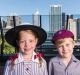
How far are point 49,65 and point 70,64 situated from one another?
0.22 m

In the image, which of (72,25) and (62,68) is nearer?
(62,68)

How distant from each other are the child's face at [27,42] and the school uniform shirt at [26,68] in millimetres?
105

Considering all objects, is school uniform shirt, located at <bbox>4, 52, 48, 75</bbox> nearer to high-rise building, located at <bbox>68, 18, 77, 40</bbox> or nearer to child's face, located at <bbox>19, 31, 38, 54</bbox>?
child's face, located at <bbox>19, 31, 38, 54</bbox>

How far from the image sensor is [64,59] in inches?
149

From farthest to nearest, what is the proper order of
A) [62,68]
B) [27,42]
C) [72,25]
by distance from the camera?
[72,25] → [62,68] → [27,42]

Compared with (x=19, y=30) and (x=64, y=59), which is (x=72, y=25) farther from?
(x=19, y=30)

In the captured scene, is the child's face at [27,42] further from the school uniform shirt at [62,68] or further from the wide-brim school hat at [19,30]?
the school uniform shirt at [62,68]

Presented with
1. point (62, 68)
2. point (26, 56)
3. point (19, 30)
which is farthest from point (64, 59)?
point (19, 30)

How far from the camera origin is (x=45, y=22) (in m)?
11.3

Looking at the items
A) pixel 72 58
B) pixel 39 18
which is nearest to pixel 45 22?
pixel 39 18

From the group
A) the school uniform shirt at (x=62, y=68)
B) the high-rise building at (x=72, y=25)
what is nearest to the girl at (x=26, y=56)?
the school uniform shirt at (x=62, y=68)

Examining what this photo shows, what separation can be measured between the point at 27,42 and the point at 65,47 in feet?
1.37

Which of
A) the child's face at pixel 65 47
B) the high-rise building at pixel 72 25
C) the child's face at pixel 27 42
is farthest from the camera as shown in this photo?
the high-rise building at pixel 72 25

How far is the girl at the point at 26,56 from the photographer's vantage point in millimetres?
3619
